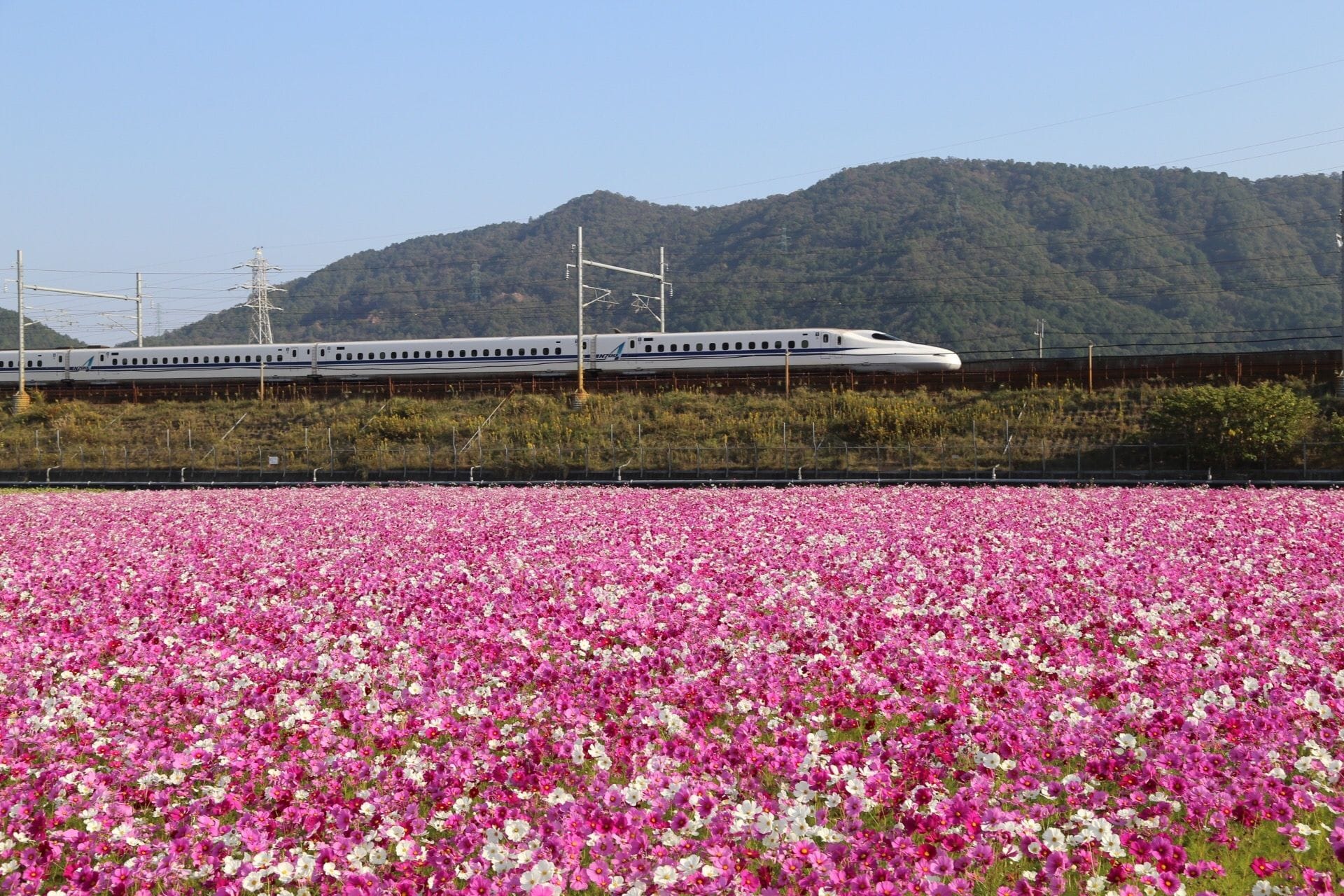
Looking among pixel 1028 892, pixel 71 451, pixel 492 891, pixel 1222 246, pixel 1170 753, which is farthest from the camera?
pixel 1222 246

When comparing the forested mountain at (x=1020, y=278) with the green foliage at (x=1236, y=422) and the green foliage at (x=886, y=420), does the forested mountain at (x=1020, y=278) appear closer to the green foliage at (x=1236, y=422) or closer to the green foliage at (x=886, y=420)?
the green foliage at (x=886, y=420)

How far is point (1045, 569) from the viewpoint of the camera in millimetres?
14023

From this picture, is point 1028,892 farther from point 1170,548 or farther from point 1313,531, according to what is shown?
point 1313,531

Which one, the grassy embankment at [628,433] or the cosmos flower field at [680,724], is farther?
the grassy embankment at [628,433]

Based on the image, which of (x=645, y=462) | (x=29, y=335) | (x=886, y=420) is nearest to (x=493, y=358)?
(x=645, y=462)

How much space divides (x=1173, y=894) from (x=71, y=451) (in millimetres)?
58151

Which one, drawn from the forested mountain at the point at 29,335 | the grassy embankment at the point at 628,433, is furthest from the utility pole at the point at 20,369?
the forested mountain at the point at 29,335

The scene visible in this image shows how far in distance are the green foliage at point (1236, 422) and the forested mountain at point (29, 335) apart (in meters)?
156

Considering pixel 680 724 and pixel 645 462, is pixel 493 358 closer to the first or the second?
pixel 645 462

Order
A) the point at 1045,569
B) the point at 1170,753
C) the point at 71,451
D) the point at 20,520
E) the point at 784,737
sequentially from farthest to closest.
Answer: the point at 71,451, the point at 20,520, the point at 1045,569, the point at 784,737, the point at 1170,753

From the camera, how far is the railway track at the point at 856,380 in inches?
1981

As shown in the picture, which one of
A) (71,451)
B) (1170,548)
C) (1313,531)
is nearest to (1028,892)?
(1170,548)

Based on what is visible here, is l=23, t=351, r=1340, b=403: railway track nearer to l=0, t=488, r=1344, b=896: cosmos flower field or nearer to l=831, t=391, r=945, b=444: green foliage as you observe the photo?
l=831, t=391, r=945, b=444: green foliage

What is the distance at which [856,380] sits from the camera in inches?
2179
